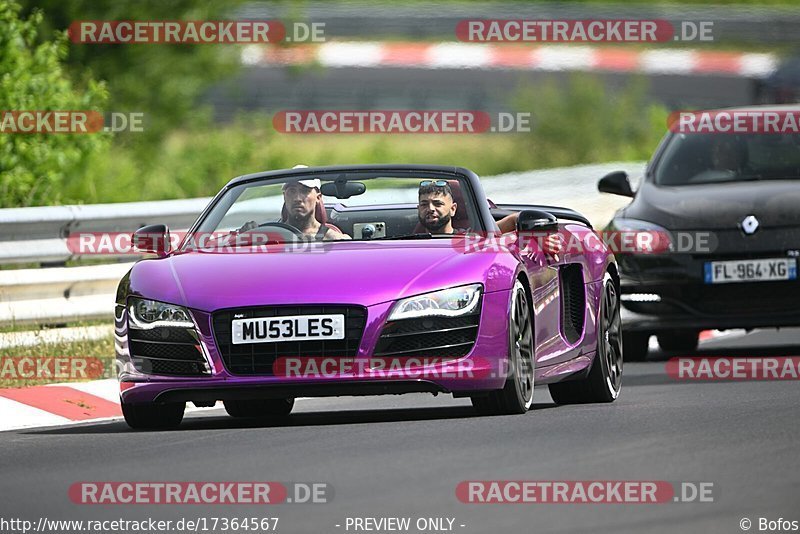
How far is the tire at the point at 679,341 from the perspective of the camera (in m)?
15.0

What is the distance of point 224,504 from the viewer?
7.14 m

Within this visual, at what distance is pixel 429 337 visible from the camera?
9.15 metres

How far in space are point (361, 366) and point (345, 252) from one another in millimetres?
755

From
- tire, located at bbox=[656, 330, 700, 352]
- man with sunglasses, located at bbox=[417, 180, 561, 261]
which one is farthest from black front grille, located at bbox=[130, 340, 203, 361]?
tire, located at bbox=[656, 330, 700, 352]

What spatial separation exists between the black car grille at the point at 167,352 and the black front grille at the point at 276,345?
0.13 meters

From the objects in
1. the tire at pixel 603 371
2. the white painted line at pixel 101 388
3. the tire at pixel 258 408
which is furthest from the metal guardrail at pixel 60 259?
the tire at pixel 603 371

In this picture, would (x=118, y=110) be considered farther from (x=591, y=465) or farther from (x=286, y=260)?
(x=591, y=465)

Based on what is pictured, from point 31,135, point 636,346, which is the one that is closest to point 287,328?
point 636,346

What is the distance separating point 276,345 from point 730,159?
618 centimetres

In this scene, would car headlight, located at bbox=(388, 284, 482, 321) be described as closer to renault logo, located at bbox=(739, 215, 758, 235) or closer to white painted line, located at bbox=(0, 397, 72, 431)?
white painted line, located at bbox=(0, 397, 72, 431)

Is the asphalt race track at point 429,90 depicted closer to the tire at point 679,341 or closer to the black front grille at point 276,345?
the tire at point 679,341

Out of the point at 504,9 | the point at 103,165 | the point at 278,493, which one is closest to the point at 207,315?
the point at 278,493

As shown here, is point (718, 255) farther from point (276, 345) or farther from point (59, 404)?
point (276, 345)

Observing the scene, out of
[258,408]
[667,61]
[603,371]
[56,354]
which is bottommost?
[258,408]
